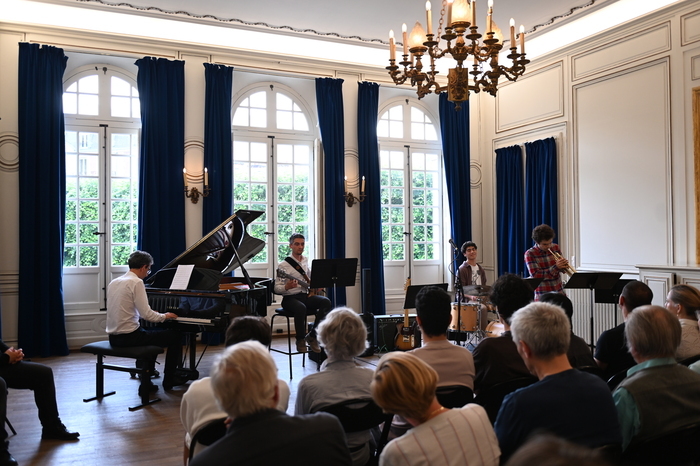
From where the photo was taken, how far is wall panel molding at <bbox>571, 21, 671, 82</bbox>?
6.34 metres

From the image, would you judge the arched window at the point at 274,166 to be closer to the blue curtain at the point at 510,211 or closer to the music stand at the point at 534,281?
the blue curtain at the point at 510,211

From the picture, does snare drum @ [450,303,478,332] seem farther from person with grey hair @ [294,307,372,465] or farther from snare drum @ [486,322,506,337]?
person with grey hair @ [294,307,372,465]

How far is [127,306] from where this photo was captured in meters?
4.78

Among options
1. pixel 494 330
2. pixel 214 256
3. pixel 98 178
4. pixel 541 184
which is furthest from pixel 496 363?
pixel 98 178

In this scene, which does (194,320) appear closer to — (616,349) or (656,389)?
(616,349)

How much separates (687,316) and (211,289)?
382cm

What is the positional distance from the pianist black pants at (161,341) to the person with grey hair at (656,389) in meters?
3.83

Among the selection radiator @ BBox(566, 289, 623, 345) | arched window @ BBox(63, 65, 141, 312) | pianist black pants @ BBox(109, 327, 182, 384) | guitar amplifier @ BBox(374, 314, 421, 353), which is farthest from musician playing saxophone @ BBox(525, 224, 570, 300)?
arched window @ BBox(63, 65, 141, 312)

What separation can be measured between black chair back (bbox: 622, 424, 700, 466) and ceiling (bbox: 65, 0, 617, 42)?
18.8 ft

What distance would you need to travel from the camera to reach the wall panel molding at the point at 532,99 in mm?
7738

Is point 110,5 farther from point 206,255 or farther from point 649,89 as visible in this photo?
point 649,89

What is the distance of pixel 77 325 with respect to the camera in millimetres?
7051

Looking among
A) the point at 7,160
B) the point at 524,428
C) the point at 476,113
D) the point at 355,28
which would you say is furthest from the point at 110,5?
the point at 524,428

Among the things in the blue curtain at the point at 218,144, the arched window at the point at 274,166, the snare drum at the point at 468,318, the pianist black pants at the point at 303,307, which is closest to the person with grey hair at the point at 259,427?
the pianist black pants at the point at 303,307
